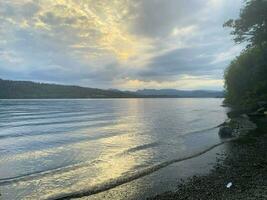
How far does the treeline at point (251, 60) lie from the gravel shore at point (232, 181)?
35583 mm

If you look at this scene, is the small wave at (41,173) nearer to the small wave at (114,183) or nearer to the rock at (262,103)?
the small wave at (114,183)

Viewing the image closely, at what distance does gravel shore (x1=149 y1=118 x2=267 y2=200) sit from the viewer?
54.7 ft

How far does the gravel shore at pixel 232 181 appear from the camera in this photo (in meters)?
16.7

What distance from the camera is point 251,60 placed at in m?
77.1

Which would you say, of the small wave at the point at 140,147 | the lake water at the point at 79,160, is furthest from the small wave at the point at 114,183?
the small wave at the point at 140,147

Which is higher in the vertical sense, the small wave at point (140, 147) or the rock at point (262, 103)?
the rock at point (262, 103)

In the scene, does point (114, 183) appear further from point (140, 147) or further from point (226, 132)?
point (226, 132)

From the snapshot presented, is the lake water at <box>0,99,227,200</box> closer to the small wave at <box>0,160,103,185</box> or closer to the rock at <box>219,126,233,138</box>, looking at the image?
the small wave at <box>0,160,103,185</box>

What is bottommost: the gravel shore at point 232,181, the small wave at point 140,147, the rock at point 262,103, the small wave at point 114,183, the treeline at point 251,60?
the small wave at point 140,147

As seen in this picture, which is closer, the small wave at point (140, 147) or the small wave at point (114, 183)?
the small wave at point (114, 183)

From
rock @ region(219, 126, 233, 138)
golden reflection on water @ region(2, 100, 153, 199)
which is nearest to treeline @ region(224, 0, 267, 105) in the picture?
rock @ region(219, 126, 233, 138)

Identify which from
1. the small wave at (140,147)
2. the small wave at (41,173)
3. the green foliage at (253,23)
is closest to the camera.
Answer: the small wave at (41,173)

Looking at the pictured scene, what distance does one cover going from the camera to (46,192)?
1994 centimetres

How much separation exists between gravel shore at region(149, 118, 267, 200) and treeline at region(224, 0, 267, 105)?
35583mm
